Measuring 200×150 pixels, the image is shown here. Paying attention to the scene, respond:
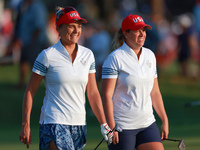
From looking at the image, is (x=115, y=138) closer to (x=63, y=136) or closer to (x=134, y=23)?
(x=63, y=136)

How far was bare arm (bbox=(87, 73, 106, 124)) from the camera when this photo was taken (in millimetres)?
6160

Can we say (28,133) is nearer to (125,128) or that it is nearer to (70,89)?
(70,89)

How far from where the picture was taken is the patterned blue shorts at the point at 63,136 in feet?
19.2

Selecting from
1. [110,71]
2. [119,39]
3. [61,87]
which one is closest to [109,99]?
[110,71]

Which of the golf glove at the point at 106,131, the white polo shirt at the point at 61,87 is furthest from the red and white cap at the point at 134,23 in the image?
the golf glove at the point at 106,131

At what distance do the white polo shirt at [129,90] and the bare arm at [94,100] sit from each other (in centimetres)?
21

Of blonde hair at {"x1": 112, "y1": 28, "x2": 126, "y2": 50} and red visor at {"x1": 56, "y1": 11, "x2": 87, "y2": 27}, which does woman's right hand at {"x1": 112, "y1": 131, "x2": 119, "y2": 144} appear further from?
red visor at {"x1": 56, "y1": 11, "x2": 87, "y2": 27}

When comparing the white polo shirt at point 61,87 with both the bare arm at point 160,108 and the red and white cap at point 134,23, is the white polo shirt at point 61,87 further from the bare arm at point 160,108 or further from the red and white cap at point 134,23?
the bare arm at point 160,108

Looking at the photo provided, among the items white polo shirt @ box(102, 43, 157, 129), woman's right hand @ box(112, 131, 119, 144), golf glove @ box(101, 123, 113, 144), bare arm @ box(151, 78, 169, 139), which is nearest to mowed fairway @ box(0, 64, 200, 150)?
bare arm @ box(151, 78, 169, 139)

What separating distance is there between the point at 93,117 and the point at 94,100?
8916mm

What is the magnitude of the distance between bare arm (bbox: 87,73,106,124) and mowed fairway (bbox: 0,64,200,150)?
4.54 m

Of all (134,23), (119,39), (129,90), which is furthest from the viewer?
(119,39)

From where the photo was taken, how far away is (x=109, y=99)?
624cm

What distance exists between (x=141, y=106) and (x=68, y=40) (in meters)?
1.05
